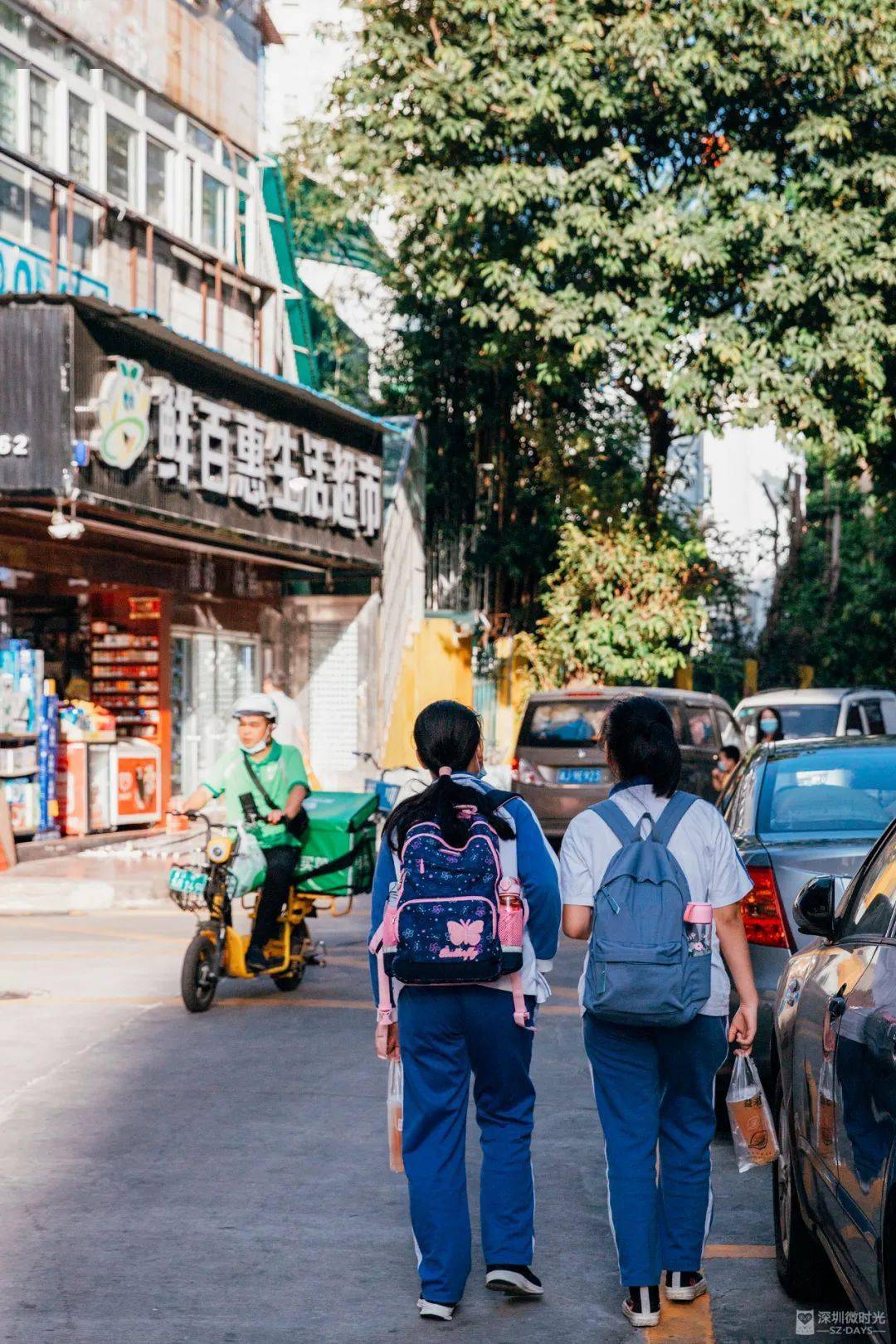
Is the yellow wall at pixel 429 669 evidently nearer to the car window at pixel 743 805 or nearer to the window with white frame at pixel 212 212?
the window with white frame at pixel 212 212

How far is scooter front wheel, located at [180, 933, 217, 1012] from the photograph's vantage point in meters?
9.12

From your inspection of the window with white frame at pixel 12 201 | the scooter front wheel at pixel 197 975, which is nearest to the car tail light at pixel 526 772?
the window with white frame at pixel 12 201

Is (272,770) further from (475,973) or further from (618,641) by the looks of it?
(618,641)

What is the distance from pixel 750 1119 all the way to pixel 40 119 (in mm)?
14811

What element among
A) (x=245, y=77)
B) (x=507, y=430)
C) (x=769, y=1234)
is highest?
(x=245, y=77)

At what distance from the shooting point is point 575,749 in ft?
58.4

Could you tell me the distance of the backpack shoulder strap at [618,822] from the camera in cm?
464

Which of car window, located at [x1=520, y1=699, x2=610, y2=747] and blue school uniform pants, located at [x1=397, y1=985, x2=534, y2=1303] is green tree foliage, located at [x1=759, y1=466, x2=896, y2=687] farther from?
blue school uniform pants, located at [x1=397, y1=985, x2=534, y2=1303]

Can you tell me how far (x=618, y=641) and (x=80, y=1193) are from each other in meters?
20.7

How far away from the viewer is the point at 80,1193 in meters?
5.92

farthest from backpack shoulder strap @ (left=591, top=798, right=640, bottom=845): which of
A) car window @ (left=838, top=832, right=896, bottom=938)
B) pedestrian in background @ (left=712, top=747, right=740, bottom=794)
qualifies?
pedestrian in background @ (left=712, top=747, right=740, bottom=794)

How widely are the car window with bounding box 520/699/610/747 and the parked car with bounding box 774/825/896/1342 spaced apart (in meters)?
12.6

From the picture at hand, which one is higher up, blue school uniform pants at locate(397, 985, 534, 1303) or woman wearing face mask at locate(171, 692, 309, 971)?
woman wearing face mask at locate(171, 692, 309, 971)

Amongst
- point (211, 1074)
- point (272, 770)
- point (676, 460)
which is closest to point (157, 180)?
point (272, 770)
